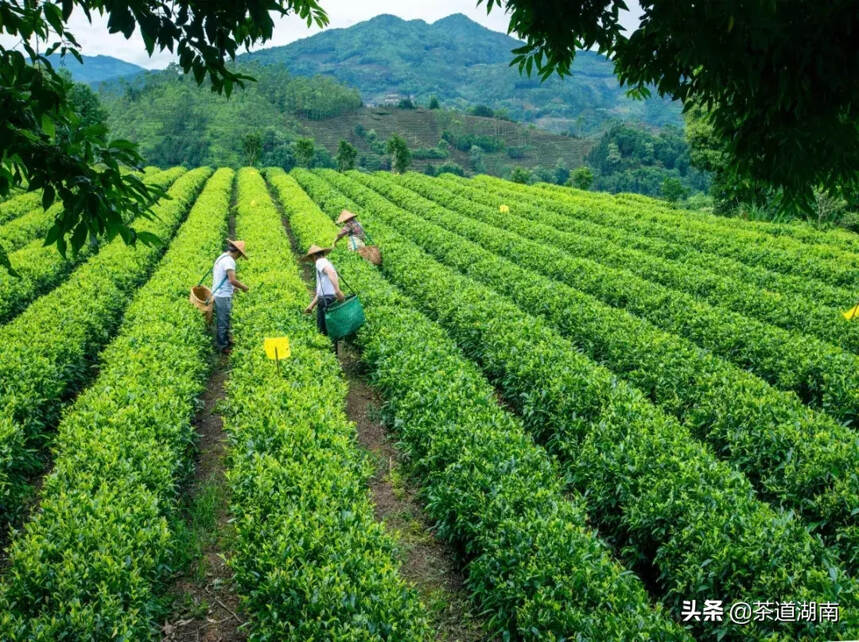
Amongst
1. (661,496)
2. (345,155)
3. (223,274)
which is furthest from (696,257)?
(345,155)

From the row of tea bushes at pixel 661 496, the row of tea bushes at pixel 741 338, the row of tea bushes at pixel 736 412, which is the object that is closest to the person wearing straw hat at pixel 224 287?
the row of tea bushes at pixel 661 496

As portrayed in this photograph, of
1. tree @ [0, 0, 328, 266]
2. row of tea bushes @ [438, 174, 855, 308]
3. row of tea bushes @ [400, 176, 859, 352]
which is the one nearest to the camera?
tree @ [0, 0, 328, 266]

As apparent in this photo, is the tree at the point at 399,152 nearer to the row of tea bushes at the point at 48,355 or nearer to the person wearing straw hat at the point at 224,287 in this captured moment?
the row of tea bushes at the point at 48,355

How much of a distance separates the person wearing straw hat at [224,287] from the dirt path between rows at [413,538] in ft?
9.21

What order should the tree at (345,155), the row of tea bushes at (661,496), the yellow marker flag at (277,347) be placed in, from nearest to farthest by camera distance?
the row of tea bushes at (661,496) < the yellow marker flag at (277,347) < the tree at (345,155)

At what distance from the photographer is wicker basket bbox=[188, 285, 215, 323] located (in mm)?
9102

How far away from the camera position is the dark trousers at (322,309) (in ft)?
28.9

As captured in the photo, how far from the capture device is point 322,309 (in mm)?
8859

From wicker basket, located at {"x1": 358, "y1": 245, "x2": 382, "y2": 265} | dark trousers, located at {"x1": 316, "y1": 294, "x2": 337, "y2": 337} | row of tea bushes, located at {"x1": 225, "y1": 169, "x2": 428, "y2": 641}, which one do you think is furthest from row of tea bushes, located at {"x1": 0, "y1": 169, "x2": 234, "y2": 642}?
wicker basket, located at {"x1": 358, "y1": 245, "x2": 382, "y2": 265}

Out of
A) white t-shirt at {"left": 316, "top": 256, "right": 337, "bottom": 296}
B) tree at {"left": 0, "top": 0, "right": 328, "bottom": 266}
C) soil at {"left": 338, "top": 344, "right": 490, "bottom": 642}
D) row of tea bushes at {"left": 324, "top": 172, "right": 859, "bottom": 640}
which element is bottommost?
soil at {"left": 338, "top": 344, "right": 490, "bottom": 642}

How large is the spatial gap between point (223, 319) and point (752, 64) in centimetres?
867

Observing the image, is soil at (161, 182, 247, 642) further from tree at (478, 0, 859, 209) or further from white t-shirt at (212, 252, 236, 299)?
tree at (478, 0, 859, 209)

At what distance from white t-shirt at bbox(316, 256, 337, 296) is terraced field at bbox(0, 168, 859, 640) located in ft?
2.22

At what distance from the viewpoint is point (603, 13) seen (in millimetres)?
2672
